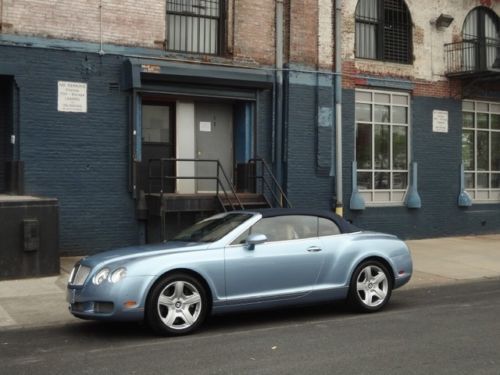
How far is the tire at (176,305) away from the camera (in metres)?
6.92

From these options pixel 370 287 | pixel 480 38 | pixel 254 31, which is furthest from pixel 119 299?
pixel 480 38

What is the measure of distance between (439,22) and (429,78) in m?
1.49

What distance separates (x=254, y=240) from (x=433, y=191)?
11173 millimetres

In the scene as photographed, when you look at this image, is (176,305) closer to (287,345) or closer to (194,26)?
(287,345)

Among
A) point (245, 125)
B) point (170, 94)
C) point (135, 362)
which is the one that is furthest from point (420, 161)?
point (135, 362)

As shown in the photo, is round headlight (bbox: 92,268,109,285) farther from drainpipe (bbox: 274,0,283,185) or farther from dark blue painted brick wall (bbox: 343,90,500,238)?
dark blue painted brick wall (bbox: 343,90,500,238)

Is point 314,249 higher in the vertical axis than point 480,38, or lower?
lower

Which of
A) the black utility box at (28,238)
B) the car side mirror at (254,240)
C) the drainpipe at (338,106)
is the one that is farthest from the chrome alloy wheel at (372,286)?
the drainpipe at (338,106)

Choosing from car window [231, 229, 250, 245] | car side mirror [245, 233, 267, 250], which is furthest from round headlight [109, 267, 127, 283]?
car side mirror [245, 233, 267, 250]

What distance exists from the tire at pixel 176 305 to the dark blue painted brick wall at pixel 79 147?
6.44 meters

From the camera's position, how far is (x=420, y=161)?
1727 centimetres

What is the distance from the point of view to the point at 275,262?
7.62 m

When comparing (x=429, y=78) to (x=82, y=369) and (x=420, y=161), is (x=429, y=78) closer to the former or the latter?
(x=420, y=161)

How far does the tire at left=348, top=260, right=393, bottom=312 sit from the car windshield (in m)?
1.58
